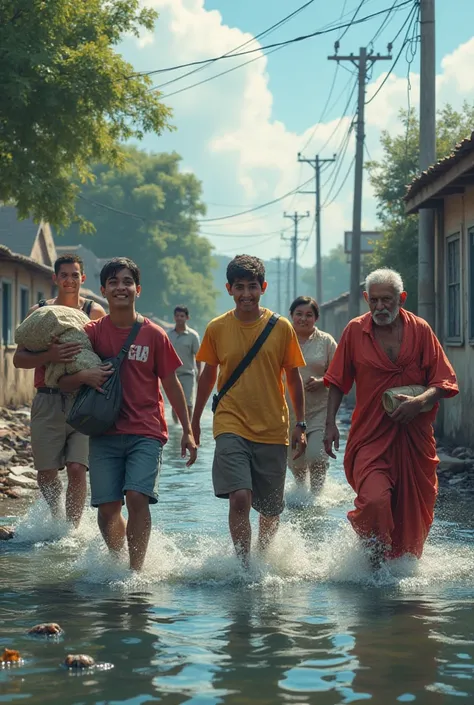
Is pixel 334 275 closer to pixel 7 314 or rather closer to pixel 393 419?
pixel 7 314

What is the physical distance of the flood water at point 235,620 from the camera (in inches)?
196

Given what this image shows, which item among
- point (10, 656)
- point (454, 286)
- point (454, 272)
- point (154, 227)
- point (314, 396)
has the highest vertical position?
point (154, 227)

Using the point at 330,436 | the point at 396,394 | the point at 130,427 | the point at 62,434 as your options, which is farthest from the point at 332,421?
the point at 62,434

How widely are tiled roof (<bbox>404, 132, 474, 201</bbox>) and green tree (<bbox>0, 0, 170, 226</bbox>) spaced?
674 centimetres

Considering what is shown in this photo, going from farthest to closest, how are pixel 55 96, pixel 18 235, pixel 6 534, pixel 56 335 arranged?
pixel 18 235 < pixel 55 96 < pixel 6 534 < pixel 56 335

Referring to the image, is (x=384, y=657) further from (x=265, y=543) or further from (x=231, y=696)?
(x=265, y=543)

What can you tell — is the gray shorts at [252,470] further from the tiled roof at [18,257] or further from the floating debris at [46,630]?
the tiled roof at [18,257]

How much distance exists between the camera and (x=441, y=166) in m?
14.9

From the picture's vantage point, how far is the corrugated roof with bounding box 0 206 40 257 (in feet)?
151

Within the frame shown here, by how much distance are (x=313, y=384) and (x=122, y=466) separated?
4067 mm

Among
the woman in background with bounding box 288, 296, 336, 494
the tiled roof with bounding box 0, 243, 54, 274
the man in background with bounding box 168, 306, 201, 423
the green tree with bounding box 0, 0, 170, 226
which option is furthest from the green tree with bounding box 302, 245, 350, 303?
the woman in background with bounding box 288, 296, 336, 494

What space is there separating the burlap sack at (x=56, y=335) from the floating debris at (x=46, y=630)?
71.8 inches

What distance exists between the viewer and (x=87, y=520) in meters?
9.77

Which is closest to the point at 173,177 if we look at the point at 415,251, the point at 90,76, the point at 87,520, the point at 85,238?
the point at 85,238
